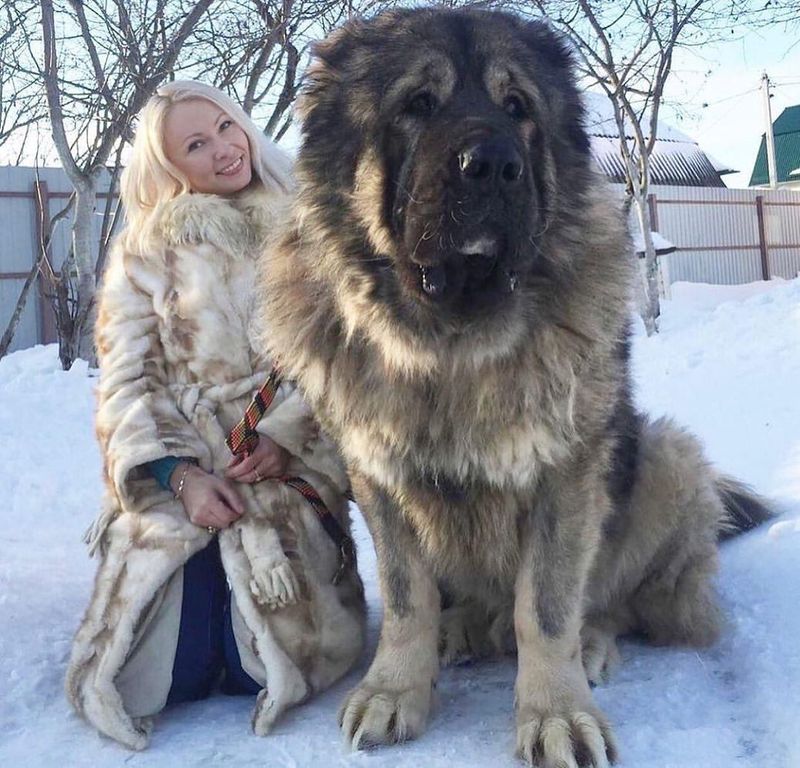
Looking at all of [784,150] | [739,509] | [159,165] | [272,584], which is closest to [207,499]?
[272,584]

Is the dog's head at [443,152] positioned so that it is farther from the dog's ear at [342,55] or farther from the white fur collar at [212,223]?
the white fur collar at [212,223]

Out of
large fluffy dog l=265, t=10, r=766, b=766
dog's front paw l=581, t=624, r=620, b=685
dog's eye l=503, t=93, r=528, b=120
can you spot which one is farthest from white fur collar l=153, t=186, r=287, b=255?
dog's front paw l=581, t=624, r=620, b=685

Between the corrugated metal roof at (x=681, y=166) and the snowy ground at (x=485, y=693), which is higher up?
the corrugated metal roof at (x=681, y=166)

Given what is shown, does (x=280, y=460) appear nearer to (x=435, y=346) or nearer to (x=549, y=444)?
(x=435, y=346)

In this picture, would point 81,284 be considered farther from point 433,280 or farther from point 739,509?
point 433,280

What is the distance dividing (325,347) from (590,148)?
85 cm

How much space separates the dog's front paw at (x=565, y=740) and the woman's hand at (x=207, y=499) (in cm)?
91

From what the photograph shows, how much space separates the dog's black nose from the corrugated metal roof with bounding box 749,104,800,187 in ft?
101

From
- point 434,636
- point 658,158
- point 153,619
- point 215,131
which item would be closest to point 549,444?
point 434,636

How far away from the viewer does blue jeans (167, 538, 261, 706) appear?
7.71 ft

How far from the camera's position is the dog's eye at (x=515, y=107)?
6.95 ft

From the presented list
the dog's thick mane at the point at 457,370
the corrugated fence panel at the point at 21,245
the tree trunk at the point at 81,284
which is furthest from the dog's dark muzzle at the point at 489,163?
the corrugated fence panel at the point at 21,245

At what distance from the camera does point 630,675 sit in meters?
2.34

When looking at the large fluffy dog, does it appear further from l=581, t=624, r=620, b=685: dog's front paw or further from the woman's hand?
the woman's hand
